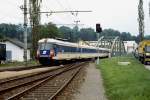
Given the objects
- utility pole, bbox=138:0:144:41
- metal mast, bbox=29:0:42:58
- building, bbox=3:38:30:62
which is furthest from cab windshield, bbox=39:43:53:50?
utility pole, bbox=138:0:144:41

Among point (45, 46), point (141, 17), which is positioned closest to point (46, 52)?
point (45, 46)

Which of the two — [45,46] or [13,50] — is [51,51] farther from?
[13,50]

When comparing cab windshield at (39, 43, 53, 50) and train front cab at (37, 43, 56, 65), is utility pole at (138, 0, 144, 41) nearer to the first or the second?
train front cab at (37, 43, 56, 65)

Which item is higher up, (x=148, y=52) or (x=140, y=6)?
(x=140, y=6)

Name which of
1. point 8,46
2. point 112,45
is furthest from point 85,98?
point 112,45

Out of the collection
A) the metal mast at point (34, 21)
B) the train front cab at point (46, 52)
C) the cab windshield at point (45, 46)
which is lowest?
the train front cab at point (46, 52)

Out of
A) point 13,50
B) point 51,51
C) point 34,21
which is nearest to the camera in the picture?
point 51,51

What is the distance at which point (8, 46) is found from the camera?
269ft

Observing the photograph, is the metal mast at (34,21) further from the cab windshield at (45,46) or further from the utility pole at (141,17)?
the utility pole at (141,17)

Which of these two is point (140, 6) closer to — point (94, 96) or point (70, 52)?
point (70, 52)

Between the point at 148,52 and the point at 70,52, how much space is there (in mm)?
9849

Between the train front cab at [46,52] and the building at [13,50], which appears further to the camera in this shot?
the building at [13,50]

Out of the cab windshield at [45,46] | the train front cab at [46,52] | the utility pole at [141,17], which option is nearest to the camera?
the train front cab at [46,52]

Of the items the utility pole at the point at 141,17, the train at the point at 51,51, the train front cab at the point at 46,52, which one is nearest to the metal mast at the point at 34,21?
the train at the point at 51,51
